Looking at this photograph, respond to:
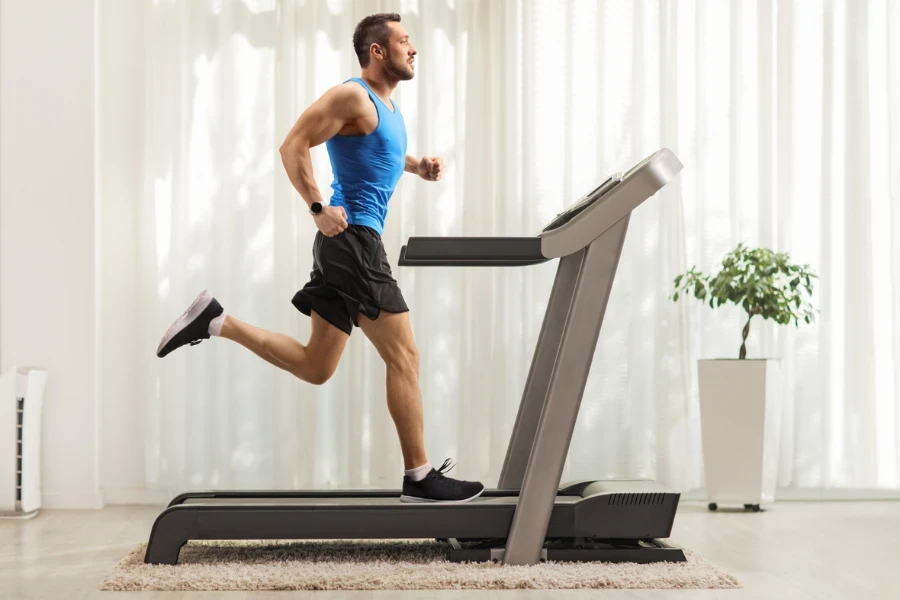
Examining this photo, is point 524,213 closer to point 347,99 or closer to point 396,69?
point 396,69

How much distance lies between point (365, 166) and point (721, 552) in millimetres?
1489

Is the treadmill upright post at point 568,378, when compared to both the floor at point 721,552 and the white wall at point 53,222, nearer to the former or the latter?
the floor at point 721,552

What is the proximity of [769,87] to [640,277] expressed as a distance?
98cm

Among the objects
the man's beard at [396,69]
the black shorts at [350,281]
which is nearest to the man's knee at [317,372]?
the black shorts at [350,281]

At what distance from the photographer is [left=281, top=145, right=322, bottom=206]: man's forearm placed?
91.3 inches

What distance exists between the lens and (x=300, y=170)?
7.63 ft

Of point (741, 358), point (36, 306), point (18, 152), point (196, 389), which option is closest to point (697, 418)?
point (741, 358)

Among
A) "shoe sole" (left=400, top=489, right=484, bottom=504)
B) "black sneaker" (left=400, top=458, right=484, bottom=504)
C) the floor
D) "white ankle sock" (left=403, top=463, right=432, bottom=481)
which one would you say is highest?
"white ankle sock" (left=403, top=463, right=432, bottom=481)

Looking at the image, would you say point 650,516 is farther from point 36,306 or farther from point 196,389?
point 36,306

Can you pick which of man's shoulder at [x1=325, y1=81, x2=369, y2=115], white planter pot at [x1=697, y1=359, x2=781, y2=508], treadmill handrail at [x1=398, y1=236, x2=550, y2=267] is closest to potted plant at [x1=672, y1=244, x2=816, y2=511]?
white planter pot at [x1=697, y1=359, x2=781, y2=508]

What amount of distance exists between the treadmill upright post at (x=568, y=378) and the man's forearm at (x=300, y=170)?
71cm

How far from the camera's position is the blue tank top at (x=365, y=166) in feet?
8.10

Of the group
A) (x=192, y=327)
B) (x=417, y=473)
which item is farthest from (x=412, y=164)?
(x=417, y=473)

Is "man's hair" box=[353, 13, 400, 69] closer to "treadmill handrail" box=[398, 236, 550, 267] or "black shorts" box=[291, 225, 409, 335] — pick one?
"black shorts" box=[291, 225, 409, 335]
